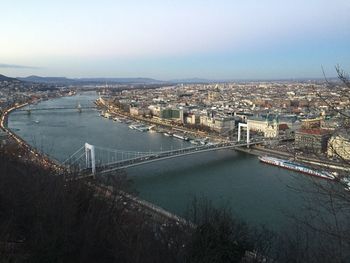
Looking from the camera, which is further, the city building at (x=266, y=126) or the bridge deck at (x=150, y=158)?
the city building at (x=266, y=126)

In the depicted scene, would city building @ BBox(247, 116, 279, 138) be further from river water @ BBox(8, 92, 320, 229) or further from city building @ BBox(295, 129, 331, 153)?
city building @ BBox(295, 129, 331, 153)

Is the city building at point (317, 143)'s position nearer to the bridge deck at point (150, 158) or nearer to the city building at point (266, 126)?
the bridge deck at point (150, 158)

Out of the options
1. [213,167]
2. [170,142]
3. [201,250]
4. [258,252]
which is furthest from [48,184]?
[170,142]

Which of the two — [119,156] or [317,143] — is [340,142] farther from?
[119,156]

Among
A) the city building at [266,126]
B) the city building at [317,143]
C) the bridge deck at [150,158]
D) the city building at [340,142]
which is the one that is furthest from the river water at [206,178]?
the city building at [266,126]

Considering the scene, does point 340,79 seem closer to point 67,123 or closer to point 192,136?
point 192,136

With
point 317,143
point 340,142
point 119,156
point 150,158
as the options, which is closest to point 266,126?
point 119,156

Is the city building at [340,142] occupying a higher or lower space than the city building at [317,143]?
higher
